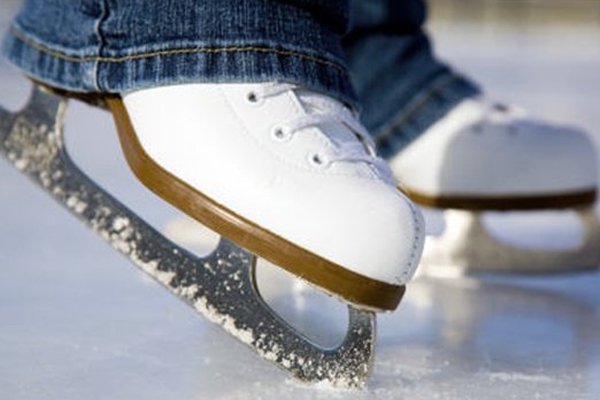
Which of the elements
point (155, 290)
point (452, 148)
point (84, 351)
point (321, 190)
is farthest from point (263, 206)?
point (452, 148)

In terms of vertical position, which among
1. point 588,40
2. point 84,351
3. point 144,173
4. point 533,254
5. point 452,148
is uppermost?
point 144,173

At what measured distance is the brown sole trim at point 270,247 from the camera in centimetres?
85

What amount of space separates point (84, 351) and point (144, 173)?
0.13 m

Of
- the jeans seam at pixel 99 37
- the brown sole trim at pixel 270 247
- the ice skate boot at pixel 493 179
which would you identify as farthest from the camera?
the ice skate boot at pixel 493 179

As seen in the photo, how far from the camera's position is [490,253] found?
53.2 inches

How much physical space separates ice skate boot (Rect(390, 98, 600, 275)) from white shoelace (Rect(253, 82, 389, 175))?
38 cm

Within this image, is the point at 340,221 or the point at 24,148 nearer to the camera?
the point at 340,221

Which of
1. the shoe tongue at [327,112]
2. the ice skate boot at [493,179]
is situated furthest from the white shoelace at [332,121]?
the ice skate boot at [493,179]

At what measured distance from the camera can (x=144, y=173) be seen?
927 mm

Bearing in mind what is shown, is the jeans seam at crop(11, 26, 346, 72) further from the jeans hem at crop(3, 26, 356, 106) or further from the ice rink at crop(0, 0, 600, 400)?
the ice rink at crop(0, 0, 600, 400)

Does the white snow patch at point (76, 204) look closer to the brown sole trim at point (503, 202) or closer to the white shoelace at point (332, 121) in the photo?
the white shoelace at point (332, 121)

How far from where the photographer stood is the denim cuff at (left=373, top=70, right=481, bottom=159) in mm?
1352

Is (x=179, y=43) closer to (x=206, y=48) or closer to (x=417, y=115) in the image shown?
(x=206, y=48)

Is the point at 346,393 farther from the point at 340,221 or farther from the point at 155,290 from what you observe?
the point at 155,290
